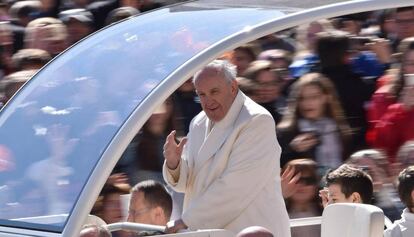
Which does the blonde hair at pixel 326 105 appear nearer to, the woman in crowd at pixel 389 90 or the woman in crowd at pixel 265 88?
the woman in crowd at pixel 265 88

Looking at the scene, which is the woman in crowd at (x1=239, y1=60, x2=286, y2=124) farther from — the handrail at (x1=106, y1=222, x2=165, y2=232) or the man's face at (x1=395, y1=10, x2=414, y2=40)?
the handrail at (x1=106, y1=222, x2=165, y2=232)

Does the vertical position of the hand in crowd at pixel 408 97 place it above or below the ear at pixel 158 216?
above

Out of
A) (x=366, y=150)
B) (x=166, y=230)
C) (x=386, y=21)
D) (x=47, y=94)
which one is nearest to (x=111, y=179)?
(x=47, y=94)

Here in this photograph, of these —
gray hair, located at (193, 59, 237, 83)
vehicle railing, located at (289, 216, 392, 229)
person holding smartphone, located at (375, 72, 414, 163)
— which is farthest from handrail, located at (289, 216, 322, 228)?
gray hair, located at (193, 59, 237, 83)

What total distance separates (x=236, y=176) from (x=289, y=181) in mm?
1423

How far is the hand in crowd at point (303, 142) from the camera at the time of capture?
7227 mm

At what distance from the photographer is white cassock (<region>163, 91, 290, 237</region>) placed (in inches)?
210

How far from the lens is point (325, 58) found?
7680 mm

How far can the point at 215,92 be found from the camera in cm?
543

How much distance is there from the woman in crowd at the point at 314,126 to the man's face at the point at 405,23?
1.00 meters

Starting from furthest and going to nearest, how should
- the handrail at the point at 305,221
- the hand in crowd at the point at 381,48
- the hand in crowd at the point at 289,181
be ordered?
the hand in crowd at the point at 381,48
the hand in crowd at the point at 289,181
the handrail at the point at 305,221

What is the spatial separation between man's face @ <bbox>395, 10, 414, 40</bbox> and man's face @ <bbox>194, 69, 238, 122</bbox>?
9.45 feet

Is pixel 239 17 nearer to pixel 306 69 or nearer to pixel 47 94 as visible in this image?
pixel 47 94

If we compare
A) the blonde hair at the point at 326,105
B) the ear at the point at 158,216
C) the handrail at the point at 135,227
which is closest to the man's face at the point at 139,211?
the ear at the point at 158,216
